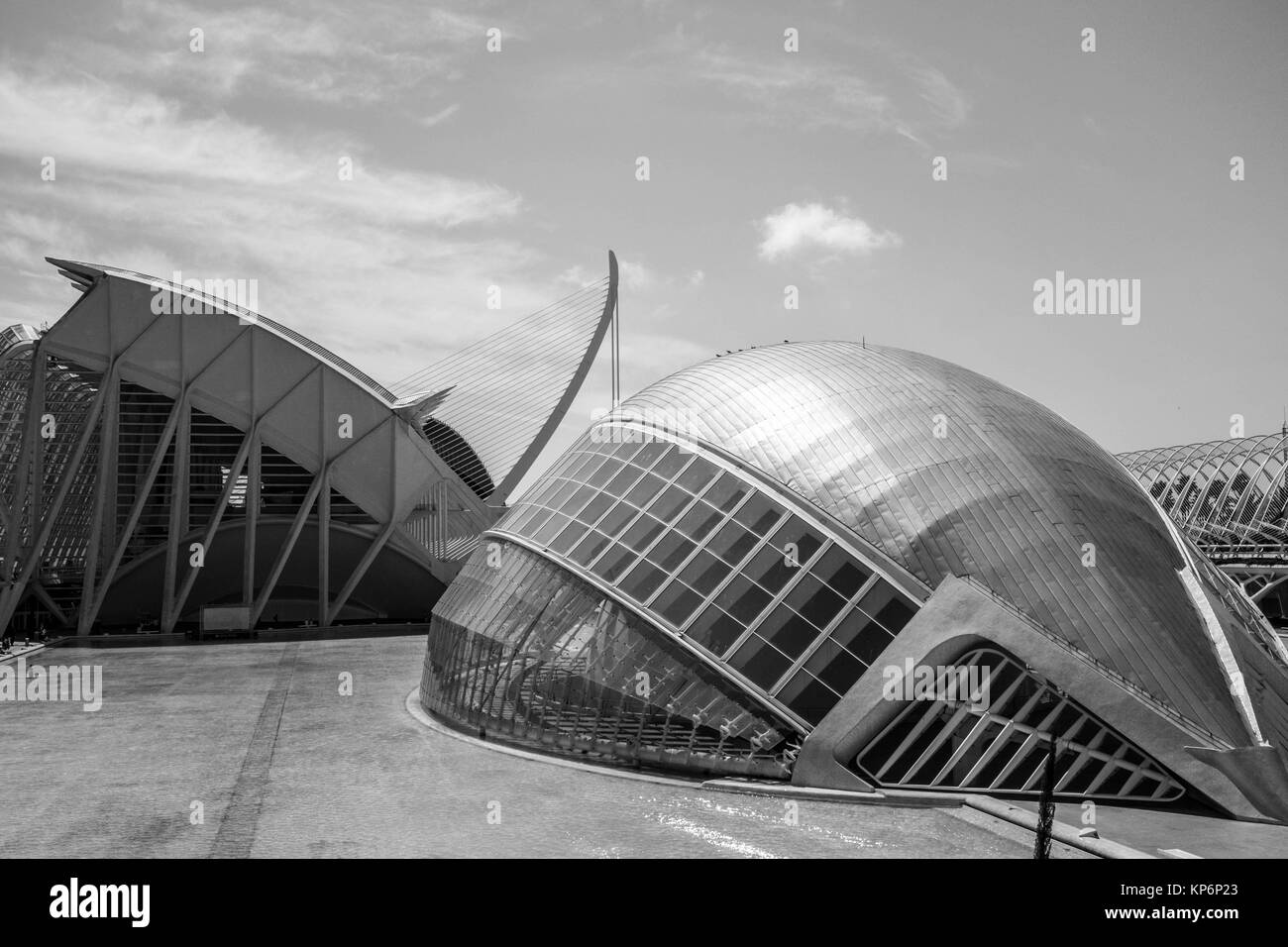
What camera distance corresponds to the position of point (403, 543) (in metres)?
54.2

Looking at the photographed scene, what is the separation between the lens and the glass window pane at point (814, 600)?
62.2ft

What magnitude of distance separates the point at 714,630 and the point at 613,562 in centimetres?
279

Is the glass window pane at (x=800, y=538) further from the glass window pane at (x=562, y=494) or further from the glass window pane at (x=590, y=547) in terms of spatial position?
the glass window pane at (x=562, y=494)

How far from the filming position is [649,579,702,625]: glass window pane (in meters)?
19.7

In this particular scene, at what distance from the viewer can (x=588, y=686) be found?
66.5 feet

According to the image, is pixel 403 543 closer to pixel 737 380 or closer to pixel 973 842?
pixel 737 380

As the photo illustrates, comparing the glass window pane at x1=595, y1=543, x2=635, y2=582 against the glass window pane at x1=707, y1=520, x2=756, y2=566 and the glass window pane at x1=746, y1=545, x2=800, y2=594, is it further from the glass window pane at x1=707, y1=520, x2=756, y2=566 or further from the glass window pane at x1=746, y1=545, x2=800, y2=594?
the glass window pane at x1=746, y1=545, x2=800, y2=594

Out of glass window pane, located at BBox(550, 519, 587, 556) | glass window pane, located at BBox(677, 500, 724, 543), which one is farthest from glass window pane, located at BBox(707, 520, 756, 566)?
glass window pane, located at BBox(550, 519, 587, 556)

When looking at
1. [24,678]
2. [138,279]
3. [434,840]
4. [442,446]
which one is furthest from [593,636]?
[442,446]

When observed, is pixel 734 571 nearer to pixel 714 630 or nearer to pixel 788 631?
pixel 714 630

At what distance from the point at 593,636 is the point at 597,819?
469 cm

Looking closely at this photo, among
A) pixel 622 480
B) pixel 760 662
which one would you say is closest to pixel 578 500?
pixel 622 480

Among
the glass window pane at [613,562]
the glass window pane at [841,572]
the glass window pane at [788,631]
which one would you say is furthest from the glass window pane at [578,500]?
the glass window pane at [841,572]

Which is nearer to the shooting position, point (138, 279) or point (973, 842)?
point (973, 842)
